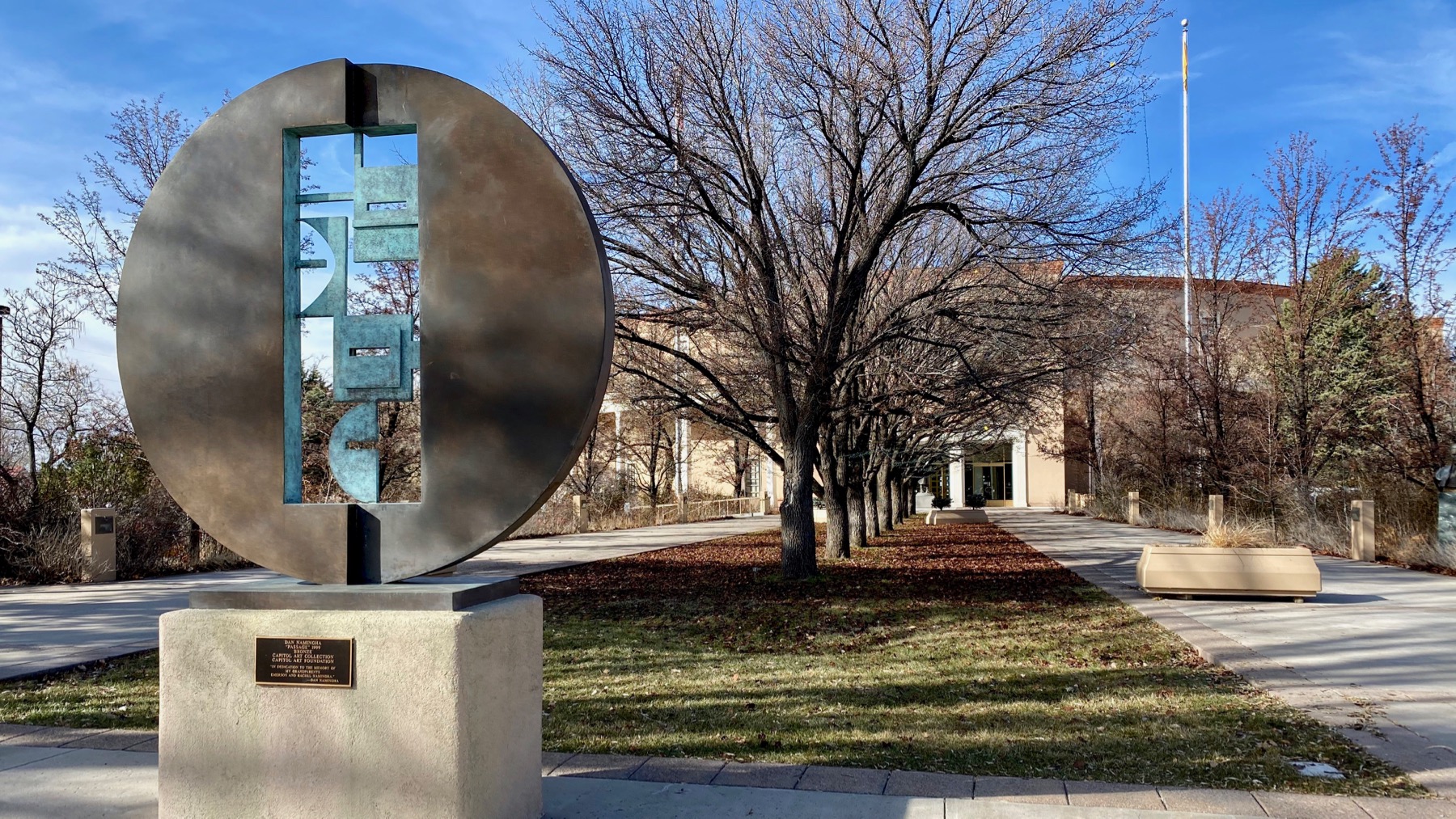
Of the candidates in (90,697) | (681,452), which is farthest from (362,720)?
(681,452)

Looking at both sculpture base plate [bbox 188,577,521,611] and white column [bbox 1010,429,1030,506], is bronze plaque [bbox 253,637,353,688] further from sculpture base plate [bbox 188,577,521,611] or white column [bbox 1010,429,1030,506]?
white column [bbox 1010,429,1030,506]

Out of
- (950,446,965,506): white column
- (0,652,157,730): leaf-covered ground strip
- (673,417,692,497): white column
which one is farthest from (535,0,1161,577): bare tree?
(950,446,965,506): white column

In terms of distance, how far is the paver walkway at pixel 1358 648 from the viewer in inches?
244

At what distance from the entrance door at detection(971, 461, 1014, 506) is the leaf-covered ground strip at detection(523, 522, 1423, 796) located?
48.7 meters

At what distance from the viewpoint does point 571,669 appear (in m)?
8.53

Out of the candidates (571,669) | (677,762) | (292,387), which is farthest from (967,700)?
(292,387)

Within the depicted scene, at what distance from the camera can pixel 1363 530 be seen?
1889cm

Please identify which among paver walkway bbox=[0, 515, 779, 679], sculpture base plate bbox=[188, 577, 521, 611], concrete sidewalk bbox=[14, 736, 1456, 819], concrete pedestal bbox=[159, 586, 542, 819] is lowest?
paver walkway bbox=[0, 515, 779, 679]

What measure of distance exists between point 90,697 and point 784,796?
19.4 ft

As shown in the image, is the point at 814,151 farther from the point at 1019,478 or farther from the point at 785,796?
the point at 1019,478

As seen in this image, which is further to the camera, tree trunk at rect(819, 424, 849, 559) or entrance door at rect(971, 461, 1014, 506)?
entrance door at rect(971, 461, 1014, 506)

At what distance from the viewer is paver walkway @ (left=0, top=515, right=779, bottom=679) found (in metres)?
9.51

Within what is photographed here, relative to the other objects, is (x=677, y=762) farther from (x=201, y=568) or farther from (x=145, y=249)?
(x=201, y=568)

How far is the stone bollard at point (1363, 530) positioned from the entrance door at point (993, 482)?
138ft
